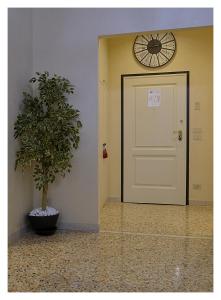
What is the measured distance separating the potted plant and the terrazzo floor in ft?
1.00

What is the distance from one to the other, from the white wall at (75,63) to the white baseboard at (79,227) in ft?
0.04

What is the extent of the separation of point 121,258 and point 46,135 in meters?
1.36

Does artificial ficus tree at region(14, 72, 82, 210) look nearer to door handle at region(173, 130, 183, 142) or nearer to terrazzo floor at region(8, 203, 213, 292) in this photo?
terrazzo floor at region(8, 203, 213, 292)

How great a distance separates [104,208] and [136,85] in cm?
195

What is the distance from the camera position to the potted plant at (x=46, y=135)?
293cm

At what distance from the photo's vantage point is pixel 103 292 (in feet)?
6.59

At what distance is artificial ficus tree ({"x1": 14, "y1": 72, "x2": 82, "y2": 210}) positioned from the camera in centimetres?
292

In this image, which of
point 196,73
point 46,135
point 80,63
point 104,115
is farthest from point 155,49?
point 46,135

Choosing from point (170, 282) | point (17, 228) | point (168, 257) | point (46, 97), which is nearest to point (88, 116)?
point (46, 97)

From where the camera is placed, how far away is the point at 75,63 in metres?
3.28

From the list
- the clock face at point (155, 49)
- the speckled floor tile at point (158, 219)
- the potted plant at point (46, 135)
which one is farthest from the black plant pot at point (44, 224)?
the clock face at point (155, 49)

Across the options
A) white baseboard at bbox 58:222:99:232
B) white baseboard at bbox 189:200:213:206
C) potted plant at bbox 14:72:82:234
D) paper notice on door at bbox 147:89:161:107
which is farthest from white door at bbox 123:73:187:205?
potted plant at bbox 14:72:82:234

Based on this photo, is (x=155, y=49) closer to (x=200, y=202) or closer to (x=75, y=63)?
(x=75, y=63)
